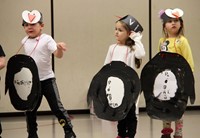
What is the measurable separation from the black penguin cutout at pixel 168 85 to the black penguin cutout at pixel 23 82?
3.14ft

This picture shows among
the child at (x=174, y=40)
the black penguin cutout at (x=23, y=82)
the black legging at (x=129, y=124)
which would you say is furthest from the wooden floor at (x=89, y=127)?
the black penguin cutout at (x=23, y=82)

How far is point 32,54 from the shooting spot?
13.0 ft

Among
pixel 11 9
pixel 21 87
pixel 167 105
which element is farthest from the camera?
pixel 11 9

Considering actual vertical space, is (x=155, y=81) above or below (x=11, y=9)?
below

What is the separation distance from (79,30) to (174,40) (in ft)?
7.46

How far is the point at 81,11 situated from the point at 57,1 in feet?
1.21

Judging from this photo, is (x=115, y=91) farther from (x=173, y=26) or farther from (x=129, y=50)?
(x=173, y=26)

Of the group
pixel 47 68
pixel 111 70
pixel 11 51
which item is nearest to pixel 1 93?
pixel 11 51

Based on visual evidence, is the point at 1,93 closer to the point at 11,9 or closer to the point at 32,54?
the point at 11,9

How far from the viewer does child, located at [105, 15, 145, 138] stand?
3.68m

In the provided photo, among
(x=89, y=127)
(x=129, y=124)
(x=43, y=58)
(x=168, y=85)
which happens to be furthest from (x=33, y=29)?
(x=89, y=127)

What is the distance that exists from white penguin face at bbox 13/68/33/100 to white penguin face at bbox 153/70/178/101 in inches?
43.8

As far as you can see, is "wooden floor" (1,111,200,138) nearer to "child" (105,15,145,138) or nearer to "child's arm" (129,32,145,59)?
"child" (105,15,145,138)

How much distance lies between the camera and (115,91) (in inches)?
139
